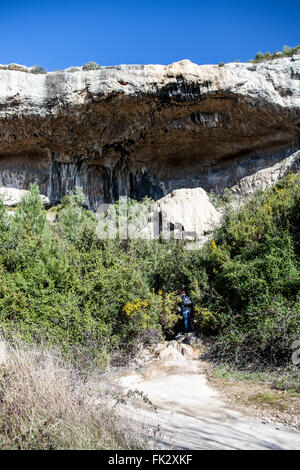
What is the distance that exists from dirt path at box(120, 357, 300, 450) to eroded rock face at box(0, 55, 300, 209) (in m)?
16.0

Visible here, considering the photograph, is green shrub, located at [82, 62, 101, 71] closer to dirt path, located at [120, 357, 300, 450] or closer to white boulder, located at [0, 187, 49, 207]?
white boulder, located at [0, 187, 49, 207]

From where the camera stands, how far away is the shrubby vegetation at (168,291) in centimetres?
576

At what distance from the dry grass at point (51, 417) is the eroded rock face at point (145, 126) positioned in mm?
16713

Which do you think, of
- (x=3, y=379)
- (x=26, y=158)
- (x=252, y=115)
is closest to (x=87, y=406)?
(x=3, y=379)

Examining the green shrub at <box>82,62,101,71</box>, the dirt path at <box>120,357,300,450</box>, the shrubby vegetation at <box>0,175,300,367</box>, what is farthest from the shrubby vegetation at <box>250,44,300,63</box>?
the dirt path at <box>120,357,300,450</box>

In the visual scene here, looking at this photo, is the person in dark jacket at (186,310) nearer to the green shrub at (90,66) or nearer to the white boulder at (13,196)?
the white boulder at (13,196)

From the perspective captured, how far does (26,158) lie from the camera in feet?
73.4

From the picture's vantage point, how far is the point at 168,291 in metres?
8.61

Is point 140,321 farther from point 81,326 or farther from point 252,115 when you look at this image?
point 252,115

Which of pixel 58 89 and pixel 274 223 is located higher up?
pixel 58 89

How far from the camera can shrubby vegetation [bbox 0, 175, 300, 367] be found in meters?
5.76

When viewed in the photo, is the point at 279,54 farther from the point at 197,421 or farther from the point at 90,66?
the point at 197,421

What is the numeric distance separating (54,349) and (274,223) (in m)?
5.74

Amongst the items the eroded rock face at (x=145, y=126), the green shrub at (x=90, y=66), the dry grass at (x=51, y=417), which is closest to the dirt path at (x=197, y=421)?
the dry grass at (x=51, y=417)
